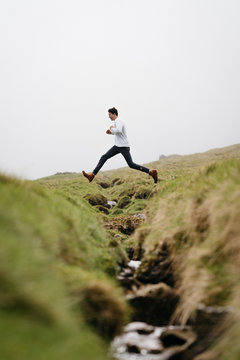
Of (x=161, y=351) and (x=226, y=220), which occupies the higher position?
(x=226, y=220)

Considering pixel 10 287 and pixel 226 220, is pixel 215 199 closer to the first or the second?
pixel 226 220

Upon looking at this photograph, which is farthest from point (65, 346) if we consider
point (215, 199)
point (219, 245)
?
point (215, 199)

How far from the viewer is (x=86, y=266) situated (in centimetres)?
609

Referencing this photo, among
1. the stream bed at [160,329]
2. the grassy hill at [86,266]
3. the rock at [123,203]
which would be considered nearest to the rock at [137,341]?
the stream bed at [160,329]

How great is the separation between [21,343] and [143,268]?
4.62 meters

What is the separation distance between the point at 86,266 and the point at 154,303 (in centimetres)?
156

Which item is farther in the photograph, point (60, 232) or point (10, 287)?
point (60, 232)

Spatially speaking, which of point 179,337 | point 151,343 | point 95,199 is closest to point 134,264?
point 151,343

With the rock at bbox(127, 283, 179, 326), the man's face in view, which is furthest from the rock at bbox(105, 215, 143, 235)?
the rock at bbox(127, 283, 179, 326)

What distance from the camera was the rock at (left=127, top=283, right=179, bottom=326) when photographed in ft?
19.5

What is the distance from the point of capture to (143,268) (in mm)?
→ 7453

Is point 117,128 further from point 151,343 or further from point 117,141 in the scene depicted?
point 151,343

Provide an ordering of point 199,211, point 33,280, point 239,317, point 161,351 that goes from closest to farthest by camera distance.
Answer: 1. point 33,280
2. point 239,317
3. point 161,351
4. point 199,211

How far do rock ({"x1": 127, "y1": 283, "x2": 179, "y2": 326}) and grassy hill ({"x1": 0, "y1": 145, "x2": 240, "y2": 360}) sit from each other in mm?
340
